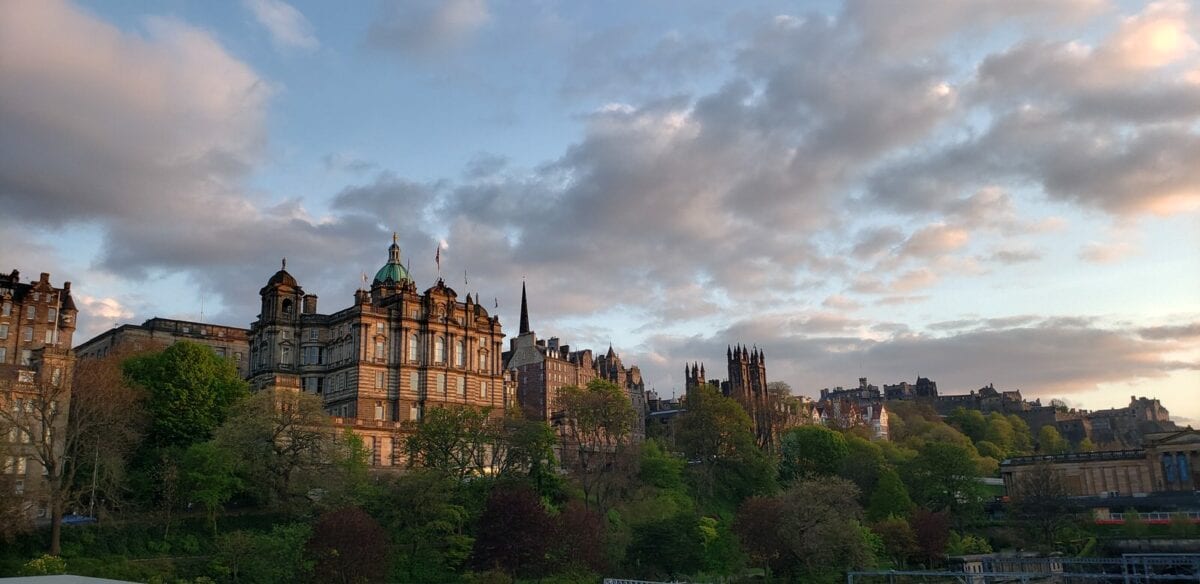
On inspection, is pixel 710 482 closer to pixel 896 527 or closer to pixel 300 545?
pixel 896 527

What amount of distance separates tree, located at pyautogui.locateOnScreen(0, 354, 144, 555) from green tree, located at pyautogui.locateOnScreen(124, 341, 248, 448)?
423cm

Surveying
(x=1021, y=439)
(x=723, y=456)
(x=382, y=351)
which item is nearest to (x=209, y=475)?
(x=382, y=351)

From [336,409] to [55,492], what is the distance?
39.5m

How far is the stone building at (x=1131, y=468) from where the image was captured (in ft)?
362

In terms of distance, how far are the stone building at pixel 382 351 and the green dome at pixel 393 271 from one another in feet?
0.55

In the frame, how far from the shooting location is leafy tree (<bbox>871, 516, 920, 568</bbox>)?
77062mm

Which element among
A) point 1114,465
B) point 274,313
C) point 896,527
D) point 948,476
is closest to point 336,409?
Answer: point 274,313

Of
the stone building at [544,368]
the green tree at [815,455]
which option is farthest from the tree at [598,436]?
the stone building at [544,368]

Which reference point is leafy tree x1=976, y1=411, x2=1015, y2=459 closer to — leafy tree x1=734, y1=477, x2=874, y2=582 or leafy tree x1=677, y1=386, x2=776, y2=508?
leafy tree x1=677, y1=386, x2=776, y2=508

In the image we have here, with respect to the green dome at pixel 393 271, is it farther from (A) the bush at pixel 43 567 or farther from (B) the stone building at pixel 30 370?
(A) the bush at pixel 43 567

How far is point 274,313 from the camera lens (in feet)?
311

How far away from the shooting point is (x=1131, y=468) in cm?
11475

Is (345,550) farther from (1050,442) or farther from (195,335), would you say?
(1050,442)

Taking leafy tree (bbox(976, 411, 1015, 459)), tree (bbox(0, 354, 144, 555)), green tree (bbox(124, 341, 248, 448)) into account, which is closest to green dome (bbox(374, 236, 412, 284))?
green tree (bbox(124, 341, 248, 448))
